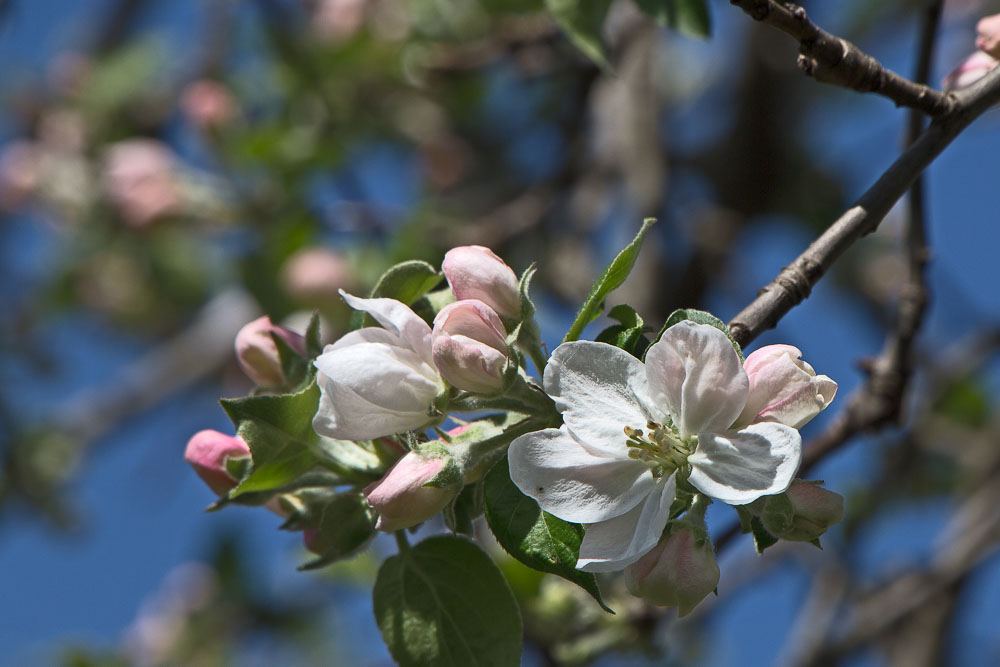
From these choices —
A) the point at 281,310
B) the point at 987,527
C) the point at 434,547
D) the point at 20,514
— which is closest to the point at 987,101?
the point at 434,547

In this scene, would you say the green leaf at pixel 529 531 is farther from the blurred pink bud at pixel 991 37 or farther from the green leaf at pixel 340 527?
the blurred pink bud at pixel 991 37

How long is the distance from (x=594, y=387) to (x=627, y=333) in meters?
0.07

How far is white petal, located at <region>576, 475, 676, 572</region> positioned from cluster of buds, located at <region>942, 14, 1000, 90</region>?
54cm

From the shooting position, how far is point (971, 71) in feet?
3.45

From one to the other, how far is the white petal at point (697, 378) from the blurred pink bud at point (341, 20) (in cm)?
223

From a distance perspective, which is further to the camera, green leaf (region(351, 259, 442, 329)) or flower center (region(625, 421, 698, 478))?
green leaf (region(351, 259, 442, 329))

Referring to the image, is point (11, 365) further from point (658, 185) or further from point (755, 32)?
point (755, 32)

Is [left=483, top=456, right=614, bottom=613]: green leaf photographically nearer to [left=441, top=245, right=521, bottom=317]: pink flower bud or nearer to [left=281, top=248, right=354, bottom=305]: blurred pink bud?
[left=441, top=245, right=521, bottom=317]: pink flower bud

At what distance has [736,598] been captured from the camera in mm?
2350

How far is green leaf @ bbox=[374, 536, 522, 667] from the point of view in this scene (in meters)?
0.95

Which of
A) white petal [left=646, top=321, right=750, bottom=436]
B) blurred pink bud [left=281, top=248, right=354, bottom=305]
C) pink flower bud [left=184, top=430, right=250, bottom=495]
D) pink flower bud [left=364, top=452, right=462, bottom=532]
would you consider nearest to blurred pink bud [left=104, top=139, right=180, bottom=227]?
blurred pink bud [left=281, top=248, right=354, bottom=305]

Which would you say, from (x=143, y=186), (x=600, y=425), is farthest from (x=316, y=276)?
(x=600, y=425)

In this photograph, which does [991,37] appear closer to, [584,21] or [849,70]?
[849,70]

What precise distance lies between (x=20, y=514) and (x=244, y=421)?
2496 millimetres
